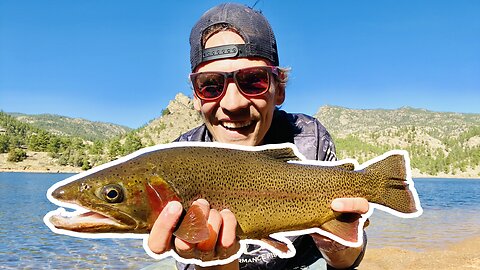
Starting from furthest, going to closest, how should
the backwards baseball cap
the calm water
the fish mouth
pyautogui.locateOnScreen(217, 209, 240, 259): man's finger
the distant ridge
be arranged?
the distant ridge < the calm water < the backwards baseball cap < pyautogui.locateOnScreen(217, 209, 240, 259): man's finger < the fish mouth

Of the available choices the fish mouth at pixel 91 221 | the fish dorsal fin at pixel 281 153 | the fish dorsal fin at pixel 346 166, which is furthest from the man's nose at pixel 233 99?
the fish mouth at pixel 91 221

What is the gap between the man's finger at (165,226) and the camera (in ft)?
7.32

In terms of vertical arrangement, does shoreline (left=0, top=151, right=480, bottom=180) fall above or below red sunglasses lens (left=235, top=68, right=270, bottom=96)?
below

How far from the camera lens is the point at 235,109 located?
10.2ft

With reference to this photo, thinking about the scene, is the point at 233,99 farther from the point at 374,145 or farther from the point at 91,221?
the point at 374,145

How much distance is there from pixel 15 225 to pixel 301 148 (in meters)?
21.2

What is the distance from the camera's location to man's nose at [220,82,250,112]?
10.1 feet

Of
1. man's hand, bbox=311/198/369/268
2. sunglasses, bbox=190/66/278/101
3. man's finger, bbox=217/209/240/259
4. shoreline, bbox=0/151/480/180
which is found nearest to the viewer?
man's finger, bbox=217/209/240/259

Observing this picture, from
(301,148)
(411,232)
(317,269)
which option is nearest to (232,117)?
(301,148)

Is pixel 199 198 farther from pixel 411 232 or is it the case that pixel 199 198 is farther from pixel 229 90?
pixel 411 232

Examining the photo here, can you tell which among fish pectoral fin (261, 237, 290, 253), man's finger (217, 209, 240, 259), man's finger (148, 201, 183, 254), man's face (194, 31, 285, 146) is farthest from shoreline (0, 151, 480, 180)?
man's finger (148, 201, 183, 254)

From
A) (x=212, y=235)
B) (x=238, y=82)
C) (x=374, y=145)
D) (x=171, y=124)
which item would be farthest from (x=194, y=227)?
(x=374, y=145)

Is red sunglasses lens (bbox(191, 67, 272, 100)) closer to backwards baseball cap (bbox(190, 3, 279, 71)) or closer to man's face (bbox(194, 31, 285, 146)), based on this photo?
man's face (bbox(194, 31, 285, 146))

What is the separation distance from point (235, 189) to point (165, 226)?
1.44 feet
